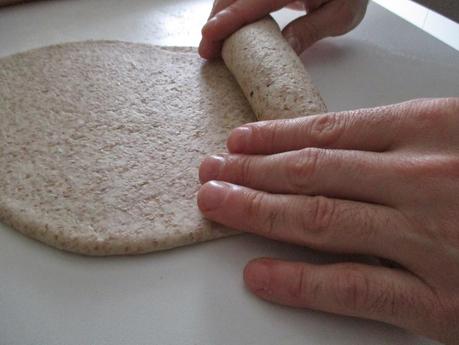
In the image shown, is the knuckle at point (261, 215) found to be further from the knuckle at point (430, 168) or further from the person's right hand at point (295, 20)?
the person's right hand at point (295, 20)

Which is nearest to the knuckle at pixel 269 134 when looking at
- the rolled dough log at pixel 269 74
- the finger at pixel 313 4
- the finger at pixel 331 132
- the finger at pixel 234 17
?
the finger at pixel 331 132

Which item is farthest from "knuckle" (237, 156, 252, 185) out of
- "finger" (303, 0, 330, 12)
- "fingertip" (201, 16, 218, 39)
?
"finger" (303, 0, 330, 12)

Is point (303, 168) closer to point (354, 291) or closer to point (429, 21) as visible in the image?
point (354, 291)

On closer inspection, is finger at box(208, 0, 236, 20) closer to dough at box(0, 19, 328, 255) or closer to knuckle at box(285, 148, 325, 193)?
dough at box(0, 19, 328, 255)

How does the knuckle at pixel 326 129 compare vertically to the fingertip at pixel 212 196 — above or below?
above

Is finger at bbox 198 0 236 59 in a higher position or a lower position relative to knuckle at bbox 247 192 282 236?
higher

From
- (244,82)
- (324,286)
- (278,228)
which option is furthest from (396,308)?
(244,82)
